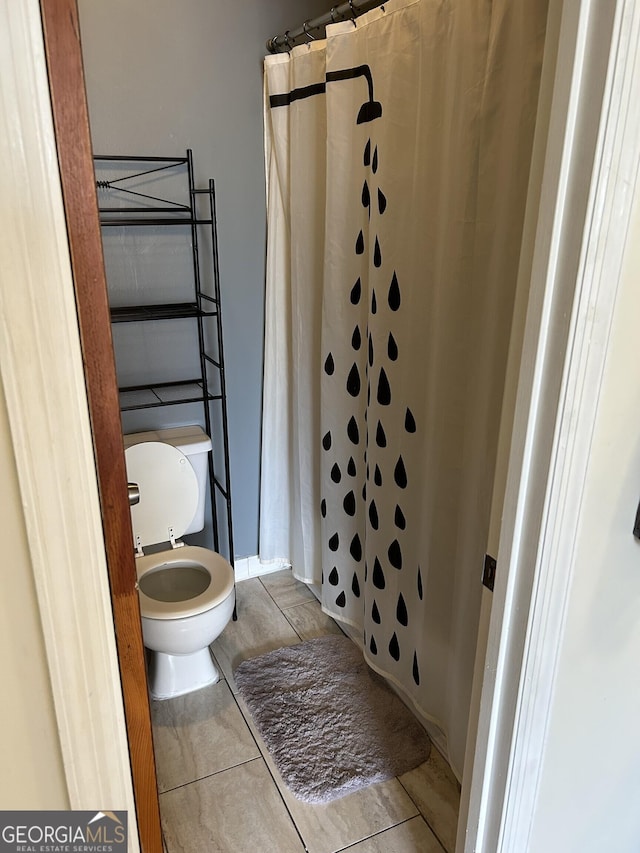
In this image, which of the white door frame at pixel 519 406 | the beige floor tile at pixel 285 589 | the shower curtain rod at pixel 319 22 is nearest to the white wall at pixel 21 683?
the white door frame at pixel 519 406

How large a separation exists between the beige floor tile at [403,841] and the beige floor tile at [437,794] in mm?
25

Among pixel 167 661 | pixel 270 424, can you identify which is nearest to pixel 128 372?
pixel 270 424

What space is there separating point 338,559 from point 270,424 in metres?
0.61

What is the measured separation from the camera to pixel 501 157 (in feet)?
4.11

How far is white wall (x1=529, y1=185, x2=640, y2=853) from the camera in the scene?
2.98 feet

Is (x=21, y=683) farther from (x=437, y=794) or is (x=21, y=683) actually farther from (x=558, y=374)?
(x=437, y=794)

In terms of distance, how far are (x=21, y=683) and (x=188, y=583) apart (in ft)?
5.01

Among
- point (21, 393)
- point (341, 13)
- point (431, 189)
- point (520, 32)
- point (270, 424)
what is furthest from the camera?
point (270, 424)

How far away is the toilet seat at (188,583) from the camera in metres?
1.91

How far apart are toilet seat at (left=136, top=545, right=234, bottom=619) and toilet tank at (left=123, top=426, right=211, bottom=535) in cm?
12

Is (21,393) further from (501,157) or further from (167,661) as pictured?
(167,661)

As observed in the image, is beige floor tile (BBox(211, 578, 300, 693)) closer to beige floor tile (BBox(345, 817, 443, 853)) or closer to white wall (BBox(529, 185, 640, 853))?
beige floor tile (BBox(345, 817, 443, 853))

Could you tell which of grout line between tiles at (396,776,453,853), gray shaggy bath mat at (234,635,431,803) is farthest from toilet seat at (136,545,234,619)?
grout line between tiles at (396,776,453,853)

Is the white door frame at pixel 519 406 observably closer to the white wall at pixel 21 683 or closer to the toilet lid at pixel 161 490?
the white wall at pixel 21 683
